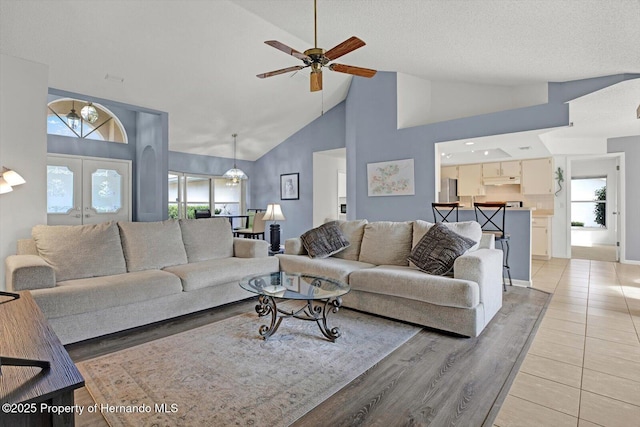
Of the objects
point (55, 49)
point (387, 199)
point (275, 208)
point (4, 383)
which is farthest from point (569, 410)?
point (55, 49)

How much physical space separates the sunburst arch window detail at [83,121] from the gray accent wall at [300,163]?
3170 millimetres

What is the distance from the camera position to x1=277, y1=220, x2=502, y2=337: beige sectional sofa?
8.76 feet

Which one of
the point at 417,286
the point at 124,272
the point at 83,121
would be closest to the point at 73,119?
the point at 83,121

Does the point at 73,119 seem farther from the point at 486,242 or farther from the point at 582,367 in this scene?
the point at 582,367

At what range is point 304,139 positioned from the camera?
25.0ft

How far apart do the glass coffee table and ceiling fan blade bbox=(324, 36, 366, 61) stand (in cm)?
195

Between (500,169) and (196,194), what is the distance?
7.05 meters

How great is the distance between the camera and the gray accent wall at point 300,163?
7.14 meters

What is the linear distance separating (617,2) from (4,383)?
13.2 ft

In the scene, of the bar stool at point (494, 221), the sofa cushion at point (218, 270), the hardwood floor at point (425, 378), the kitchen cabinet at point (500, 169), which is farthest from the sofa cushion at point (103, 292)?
the kitchen cabinet at point (500, 169)

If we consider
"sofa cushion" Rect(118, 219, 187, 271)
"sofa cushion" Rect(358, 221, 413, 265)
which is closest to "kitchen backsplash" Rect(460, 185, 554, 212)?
"sofa cushion" Rect(358, 221, 413, 265)

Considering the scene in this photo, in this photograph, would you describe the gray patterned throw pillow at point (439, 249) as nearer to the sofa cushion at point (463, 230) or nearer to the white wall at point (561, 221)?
the sofa cushion at point (463, 230)

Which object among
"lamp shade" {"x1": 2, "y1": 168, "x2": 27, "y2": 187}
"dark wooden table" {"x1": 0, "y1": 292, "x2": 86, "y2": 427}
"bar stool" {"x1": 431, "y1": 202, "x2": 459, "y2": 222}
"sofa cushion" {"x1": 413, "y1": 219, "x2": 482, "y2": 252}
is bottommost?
"dark wooden table" {"x1": 0, "y1": 292, "x2": 86, "y2": 427}

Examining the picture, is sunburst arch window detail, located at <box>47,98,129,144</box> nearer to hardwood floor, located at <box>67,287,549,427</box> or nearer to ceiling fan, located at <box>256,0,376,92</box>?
ceiling fan, located at <box>256,0,376,92</box>
